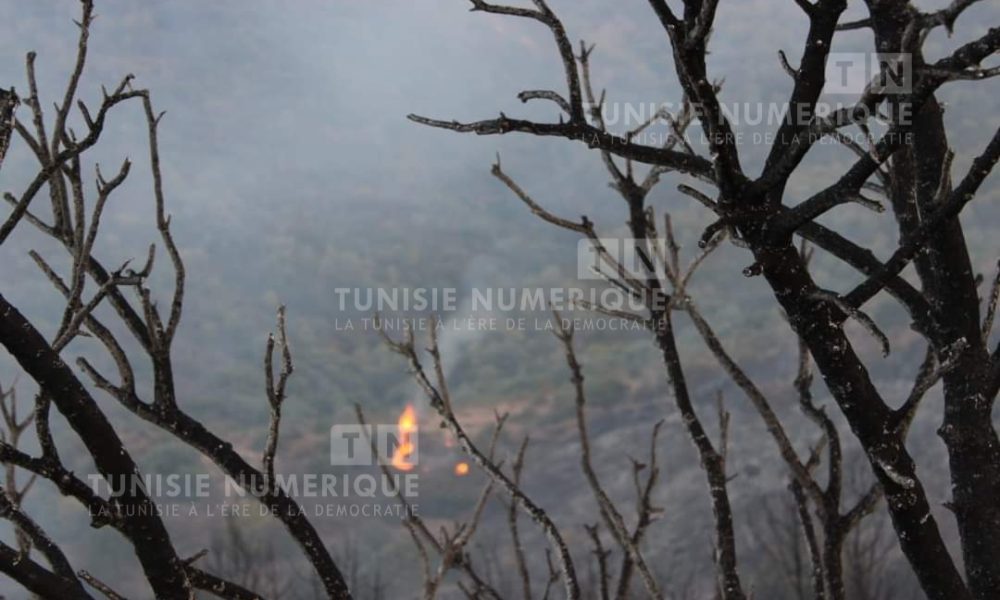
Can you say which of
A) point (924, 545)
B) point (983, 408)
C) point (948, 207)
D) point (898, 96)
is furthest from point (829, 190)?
point (983, 408)

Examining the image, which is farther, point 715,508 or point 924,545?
point 715,508

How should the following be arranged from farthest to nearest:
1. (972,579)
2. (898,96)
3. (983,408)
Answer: (983,408)
(972,579)
(898,96)

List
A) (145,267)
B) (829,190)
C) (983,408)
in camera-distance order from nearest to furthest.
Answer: (829,190) < (145,267) < (983,408)

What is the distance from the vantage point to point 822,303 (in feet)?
6.70

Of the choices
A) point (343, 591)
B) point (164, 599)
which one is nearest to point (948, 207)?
point (343, 591)

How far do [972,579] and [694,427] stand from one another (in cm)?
132

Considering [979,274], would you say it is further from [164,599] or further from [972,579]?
[164,599]

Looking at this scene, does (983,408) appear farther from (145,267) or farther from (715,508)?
(145,267)

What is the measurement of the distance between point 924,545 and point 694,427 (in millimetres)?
1538

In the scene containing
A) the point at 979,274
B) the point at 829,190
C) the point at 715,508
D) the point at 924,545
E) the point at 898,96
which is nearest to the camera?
the point at 898,96

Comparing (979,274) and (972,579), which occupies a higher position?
A: (979,274)

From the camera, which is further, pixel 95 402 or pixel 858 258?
pixel 858 258

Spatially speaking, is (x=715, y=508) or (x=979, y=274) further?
(x=715, y=508)

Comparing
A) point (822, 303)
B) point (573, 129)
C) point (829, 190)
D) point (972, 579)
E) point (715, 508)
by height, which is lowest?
point (972, 579)
